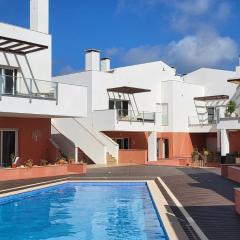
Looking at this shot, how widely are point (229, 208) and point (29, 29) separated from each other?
50.4 feet

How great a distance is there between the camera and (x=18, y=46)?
838 inches

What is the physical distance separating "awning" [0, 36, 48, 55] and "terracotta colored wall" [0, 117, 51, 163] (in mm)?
3410

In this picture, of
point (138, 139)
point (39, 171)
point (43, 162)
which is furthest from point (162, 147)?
point (39, 171)

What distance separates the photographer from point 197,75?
43.8 meters

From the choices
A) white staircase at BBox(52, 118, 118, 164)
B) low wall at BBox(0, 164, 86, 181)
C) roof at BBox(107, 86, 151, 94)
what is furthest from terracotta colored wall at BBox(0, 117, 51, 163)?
roof at BBox(107, 86, 151, 94)

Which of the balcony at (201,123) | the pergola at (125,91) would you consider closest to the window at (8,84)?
the pergola at (125,91)

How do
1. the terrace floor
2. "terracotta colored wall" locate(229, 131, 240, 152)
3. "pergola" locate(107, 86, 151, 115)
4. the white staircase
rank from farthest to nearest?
"terracotta colored wall" locate(229, 131, 240, 152) < "pergola" locate(107, 86, 151, 115) < the white staircase < the terrace floor

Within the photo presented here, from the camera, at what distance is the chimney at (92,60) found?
33.5 meters

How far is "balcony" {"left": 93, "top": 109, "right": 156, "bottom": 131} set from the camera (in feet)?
102

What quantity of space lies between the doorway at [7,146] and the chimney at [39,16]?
5.80 meters

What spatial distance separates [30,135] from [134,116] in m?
11.1

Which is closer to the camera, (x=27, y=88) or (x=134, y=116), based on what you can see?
(x=27, y=88)

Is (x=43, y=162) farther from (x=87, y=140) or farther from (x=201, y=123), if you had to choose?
(x=201, y=123)

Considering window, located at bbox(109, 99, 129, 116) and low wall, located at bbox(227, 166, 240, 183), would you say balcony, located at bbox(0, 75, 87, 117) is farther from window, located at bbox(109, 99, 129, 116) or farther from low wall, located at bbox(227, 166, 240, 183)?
window, located at bbox(109, 99, 129, 116)
